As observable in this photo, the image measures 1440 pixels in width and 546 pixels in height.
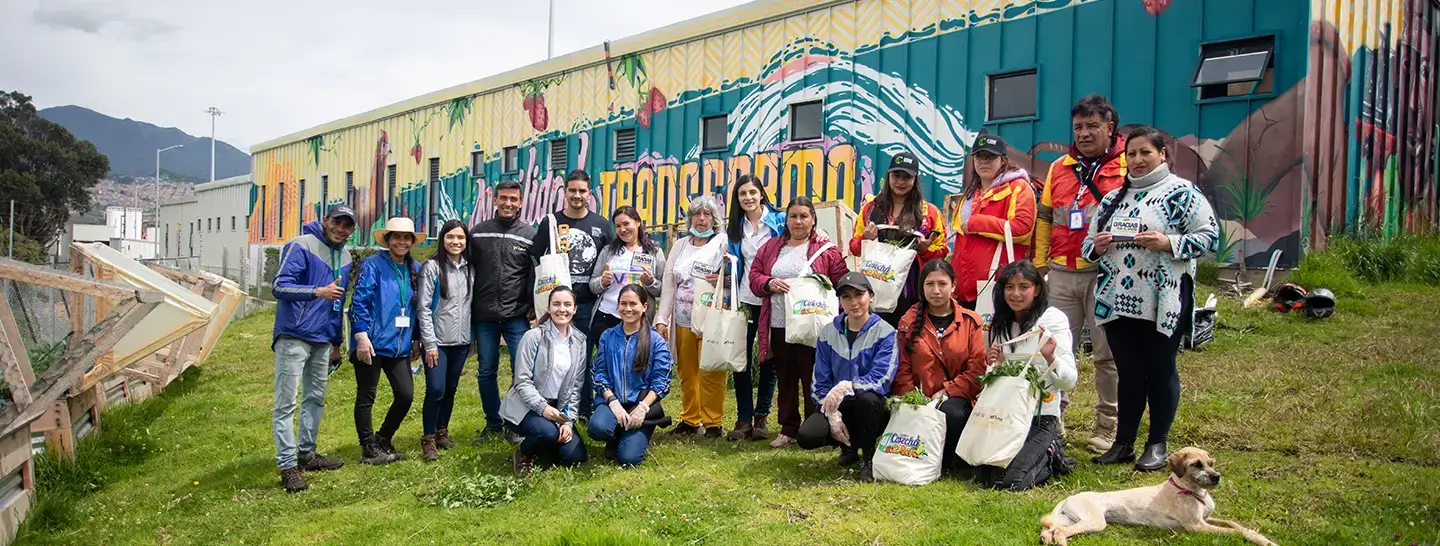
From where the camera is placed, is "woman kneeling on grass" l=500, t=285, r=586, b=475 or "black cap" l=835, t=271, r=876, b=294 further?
"woman kneeling on grass" l=500, t=285, r=586, b=475

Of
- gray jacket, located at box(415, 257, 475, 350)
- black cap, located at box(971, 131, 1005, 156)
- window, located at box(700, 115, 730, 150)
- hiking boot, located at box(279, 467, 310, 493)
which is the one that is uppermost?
window, located at box(700, 115, 730, 150)

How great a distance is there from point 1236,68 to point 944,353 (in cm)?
657

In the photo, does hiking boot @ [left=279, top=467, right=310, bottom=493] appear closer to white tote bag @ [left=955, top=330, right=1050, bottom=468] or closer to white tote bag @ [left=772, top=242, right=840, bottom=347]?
white tote bag @ [left=772, top=242, right=840, bottom=347]

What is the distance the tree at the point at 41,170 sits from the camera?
46.5m

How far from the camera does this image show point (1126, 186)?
14.4 feet

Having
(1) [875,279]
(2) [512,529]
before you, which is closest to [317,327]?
(2) [512,529]

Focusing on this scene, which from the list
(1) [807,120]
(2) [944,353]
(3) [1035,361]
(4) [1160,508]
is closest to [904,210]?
(2) [944,353]

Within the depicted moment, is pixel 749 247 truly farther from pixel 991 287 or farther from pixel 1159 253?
pixel 1159 253

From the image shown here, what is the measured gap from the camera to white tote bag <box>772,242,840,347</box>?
5.18m

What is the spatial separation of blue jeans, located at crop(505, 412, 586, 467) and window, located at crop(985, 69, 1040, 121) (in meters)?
7.63

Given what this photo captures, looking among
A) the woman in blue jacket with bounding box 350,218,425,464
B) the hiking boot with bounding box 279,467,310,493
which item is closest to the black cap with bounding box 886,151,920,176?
the woman in blue jacket with bounding box 350,218,425,464

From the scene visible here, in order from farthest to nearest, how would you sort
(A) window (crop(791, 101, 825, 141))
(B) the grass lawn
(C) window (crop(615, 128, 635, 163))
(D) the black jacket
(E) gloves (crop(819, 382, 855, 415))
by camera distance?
(C) window (crop(615, 128, 635, 163)), (A) window (crop(791, 101, 825, 141)), (D) the black jacket, (E) gloves (crop(819, 382, 855, 415)), (B) the grass lawn

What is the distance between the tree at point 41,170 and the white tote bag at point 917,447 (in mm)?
53383

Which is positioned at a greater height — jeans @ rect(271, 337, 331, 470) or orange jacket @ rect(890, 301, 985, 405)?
orange jacket @ rect(890, 301, 985, 405)
